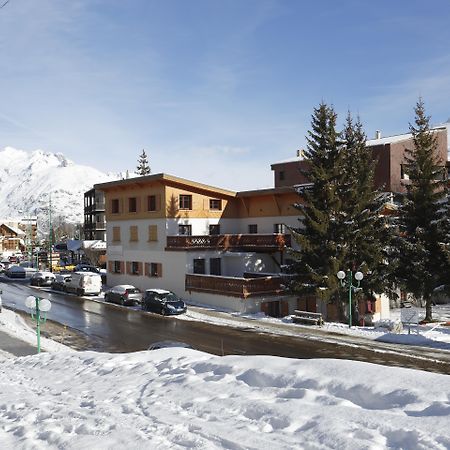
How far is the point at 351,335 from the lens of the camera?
27.2 meters

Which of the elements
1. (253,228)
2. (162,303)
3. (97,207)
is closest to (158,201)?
(253,228)

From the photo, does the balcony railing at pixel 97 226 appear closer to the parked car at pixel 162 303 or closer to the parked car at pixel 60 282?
the parked car at pixel 60 282

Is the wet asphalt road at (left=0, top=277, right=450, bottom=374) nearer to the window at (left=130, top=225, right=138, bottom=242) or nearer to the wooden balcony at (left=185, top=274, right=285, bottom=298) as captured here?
the wooden balcony at (left=185, top=274, right=285, bottom=298)

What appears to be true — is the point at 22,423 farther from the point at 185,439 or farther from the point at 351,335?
the point at 351,335

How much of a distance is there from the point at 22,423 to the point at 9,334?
732 inches

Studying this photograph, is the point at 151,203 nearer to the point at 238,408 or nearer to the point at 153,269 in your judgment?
the point at 153,269

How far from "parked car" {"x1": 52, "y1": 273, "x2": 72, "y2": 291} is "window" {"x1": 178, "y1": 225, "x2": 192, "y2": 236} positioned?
1166 cm

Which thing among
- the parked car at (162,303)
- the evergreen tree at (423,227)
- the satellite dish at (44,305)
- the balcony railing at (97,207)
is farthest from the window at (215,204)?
the balcony railing at (97,207)

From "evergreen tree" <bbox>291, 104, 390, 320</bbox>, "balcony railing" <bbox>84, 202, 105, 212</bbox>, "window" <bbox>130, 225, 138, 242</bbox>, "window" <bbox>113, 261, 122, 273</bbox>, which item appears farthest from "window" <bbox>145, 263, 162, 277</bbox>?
"balcony railing" <bbox>84, 202, 105, 212</bbox>

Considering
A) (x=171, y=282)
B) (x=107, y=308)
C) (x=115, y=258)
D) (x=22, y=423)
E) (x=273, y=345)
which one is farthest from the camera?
(x=115, y=258)

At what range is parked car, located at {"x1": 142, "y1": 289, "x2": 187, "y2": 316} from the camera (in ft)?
112

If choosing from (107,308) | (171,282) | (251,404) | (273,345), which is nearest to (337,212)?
(273,345)

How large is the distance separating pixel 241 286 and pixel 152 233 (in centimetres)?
1189

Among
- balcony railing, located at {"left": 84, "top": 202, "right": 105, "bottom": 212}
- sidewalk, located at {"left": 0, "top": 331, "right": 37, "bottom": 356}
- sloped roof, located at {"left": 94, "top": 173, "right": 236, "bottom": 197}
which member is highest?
balcony railing, located at {"left": 84, "top": 202, "right": 105, "bottom": 212}
